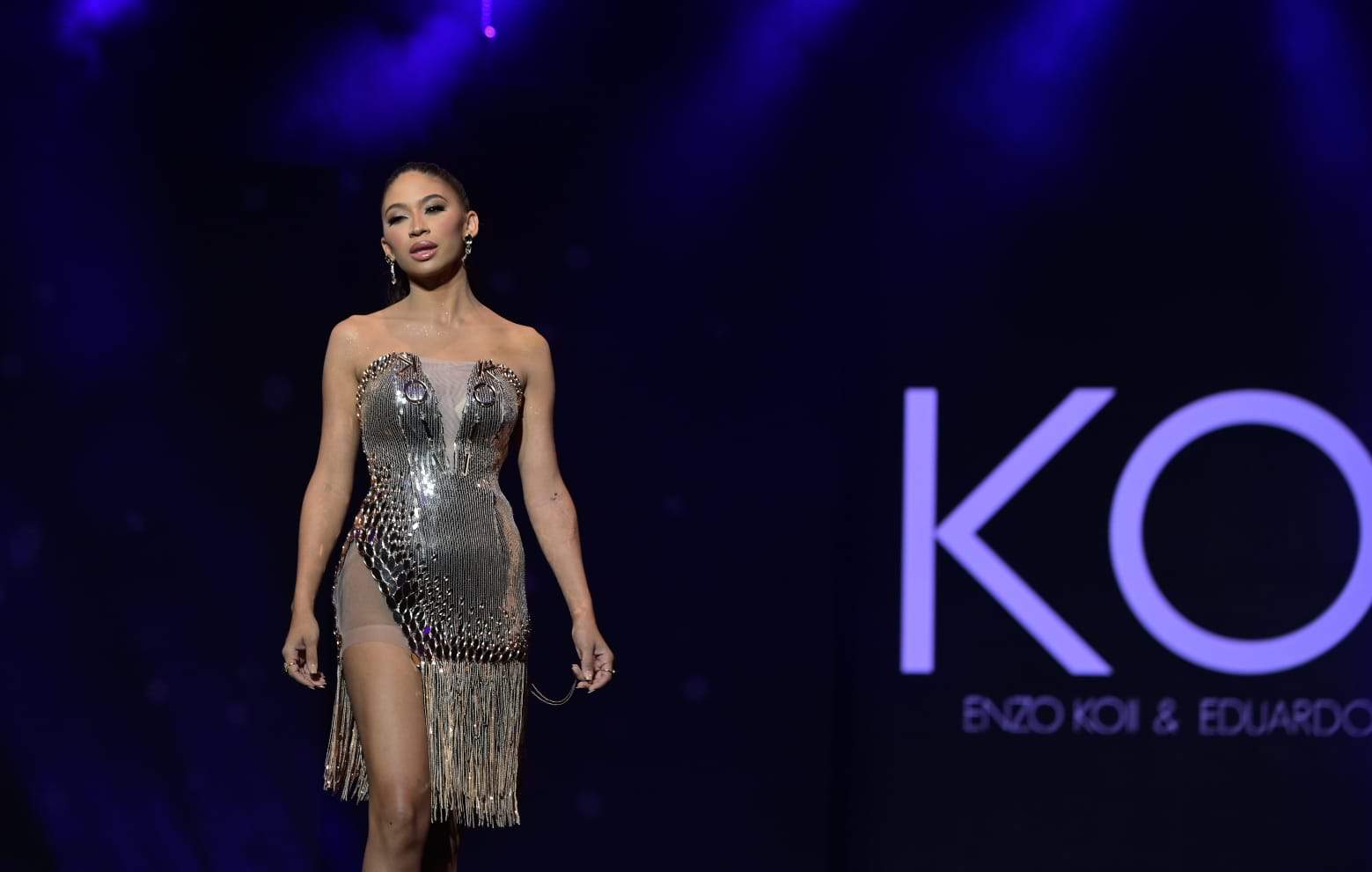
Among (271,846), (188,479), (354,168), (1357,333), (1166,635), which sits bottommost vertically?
(271,846)

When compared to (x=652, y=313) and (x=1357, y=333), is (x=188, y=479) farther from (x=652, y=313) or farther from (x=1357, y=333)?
(x=1357, y=333)

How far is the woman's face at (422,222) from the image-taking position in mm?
3424

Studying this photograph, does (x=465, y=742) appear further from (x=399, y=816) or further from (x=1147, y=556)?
(x=1147, y=556)

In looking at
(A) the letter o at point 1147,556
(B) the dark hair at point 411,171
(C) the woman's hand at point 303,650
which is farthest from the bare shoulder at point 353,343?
(A) the letter o at point 1147,556

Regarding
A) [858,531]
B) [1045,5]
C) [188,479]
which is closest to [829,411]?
[858,531]

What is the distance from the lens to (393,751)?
126 inches

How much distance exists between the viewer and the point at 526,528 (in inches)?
195

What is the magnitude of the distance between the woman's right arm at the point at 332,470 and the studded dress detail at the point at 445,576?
35mm

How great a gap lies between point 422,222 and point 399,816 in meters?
1.12

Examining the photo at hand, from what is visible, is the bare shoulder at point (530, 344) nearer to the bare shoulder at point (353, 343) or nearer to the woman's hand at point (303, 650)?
the bare shoulder at point (353, 343)

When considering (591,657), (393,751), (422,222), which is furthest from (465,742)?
(422,222)

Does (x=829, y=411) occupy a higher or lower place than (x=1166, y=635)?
higher

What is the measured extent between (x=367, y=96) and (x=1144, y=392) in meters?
2.30

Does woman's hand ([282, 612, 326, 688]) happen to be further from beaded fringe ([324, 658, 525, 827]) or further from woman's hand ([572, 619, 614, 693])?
woman's hand ([572, 619, 614, 693])
